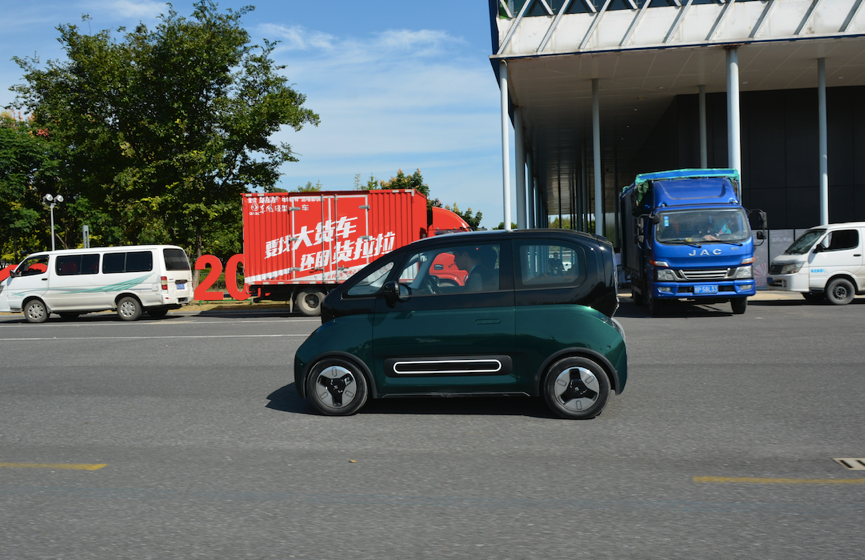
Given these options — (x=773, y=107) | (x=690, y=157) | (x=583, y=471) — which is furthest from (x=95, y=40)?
(x=583, y=471)

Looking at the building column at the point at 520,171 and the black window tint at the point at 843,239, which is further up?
the building column at the point at 520,171

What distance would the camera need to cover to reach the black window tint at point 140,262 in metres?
19.0

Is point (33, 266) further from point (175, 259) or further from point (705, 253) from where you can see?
point (705, 253)

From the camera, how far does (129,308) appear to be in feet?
62.5

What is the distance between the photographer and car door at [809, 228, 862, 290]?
17469 mm

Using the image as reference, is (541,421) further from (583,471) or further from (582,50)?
(582,50)

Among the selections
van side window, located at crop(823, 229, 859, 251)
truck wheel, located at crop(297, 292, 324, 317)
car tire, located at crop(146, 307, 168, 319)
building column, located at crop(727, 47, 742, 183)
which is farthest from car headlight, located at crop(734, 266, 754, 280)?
car tire, located at crop(146, 307, 168, 319)

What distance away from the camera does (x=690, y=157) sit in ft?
95.7

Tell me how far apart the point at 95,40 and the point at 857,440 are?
33134mm

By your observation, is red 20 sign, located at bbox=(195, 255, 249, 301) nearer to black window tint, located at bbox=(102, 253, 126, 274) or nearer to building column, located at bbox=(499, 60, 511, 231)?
black window tint, located at bbox=(102, 253, 126, 274)

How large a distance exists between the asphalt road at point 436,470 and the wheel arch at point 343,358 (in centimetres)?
28

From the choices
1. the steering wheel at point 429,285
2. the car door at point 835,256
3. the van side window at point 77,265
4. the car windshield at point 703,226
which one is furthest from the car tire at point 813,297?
the van side window at point 77,265

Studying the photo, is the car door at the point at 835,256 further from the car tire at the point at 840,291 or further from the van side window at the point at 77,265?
the van side window at the point at 77,265

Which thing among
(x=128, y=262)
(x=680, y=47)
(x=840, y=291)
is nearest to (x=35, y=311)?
(x=128, y=262)
